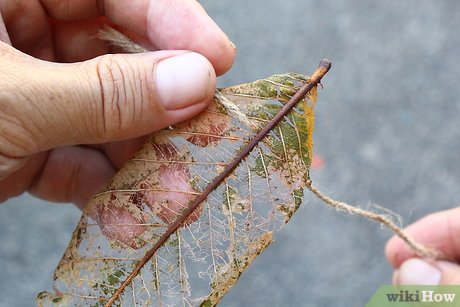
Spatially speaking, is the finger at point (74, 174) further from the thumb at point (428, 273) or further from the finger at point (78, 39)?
the thumb at point (428, 273)

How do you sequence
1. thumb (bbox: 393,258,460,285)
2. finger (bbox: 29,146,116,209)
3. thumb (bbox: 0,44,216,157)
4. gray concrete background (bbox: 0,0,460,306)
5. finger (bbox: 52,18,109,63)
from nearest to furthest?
1. thumb (bbox: 0,44,216,157)
2. thumb (bbox: 393,258,460,285)
3. finger (bbox: 52,18,109,63)
4. finger (bbox: 29,146,116,209)
5. gray concrete background (bbox: 0,0,460,306)

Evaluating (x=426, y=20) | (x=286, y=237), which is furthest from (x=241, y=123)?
(x=426, y=20)

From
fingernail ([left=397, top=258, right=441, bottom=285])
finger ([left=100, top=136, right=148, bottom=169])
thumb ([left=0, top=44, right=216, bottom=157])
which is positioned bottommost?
fingernail ([left=397, top=258, right=441, bottom=285])

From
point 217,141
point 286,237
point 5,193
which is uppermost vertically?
point 217,141

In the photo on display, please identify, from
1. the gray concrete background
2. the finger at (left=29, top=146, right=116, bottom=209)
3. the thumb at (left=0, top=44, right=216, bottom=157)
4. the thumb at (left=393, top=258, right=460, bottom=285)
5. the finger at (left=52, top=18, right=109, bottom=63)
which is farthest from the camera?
the gray concrete background

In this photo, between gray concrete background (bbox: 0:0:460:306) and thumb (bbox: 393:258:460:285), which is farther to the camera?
gray concrete background (bbox: 0:0:460:306)

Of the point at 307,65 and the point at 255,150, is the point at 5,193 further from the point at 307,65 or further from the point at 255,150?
the point at 307,65

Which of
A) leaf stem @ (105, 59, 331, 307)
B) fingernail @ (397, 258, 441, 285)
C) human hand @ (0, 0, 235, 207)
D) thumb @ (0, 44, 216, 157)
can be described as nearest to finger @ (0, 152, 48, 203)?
human hand @ (0, 0, 235, 207)

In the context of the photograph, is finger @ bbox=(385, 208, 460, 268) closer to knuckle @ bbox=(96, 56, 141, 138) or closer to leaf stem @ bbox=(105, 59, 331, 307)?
leaf stem @ bbox=(105, 59, 331, 307)
